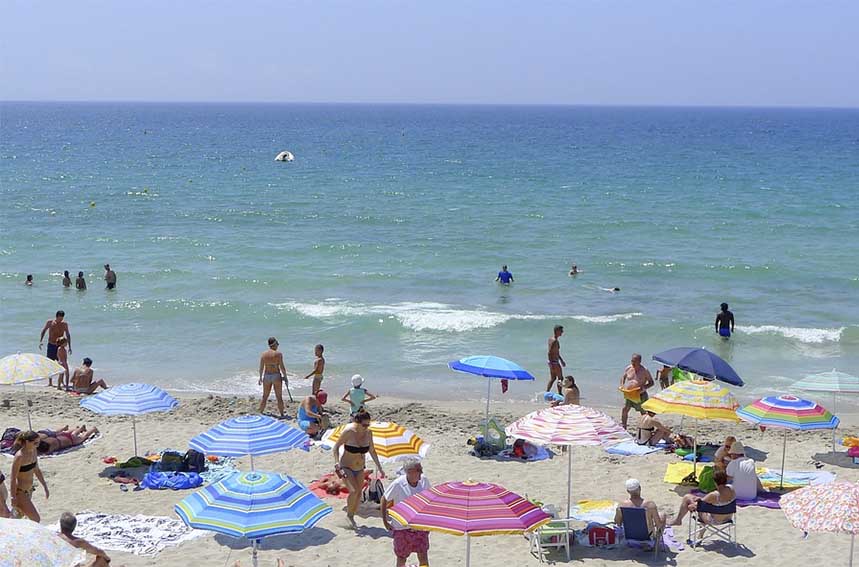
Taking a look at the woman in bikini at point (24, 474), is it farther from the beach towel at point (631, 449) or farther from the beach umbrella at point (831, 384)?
the beach umbrella at point (831, 384)

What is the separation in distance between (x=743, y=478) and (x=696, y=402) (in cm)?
108

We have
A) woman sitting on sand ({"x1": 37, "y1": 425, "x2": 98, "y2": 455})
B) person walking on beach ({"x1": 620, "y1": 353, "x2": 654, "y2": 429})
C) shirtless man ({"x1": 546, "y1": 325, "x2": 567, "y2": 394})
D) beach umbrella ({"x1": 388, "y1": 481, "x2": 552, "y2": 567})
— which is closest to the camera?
beach umbrella ({"x1": 388, "y1": 481, "x2": 552, "y2": 567})

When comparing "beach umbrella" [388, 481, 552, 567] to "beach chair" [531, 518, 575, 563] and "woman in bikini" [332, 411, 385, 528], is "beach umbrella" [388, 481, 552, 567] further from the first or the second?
"woman in bikini" [332, 411, 385, 528]

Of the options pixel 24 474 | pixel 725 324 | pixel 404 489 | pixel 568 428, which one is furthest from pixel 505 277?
pixel 24 474

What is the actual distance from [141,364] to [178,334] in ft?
7.95

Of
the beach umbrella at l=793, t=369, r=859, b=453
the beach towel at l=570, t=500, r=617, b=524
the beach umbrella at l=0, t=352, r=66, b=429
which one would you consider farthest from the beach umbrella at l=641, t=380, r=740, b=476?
the beach umbrella at l=0, t=352, r=66, b=429

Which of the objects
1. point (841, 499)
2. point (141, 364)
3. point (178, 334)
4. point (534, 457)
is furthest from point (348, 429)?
point (178, 334)

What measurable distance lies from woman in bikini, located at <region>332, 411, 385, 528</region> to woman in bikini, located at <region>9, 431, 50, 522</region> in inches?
129

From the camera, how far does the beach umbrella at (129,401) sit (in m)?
12.5

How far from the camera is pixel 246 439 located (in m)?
10.7

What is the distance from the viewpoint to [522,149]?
9256cm

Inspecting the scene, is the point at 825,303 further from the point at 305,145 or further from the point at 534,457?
the point at 305,145

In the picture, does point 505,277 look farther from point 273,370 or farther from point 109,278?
→ point 273,370

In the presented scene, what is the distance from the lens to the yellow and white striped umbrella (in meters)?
13.6
